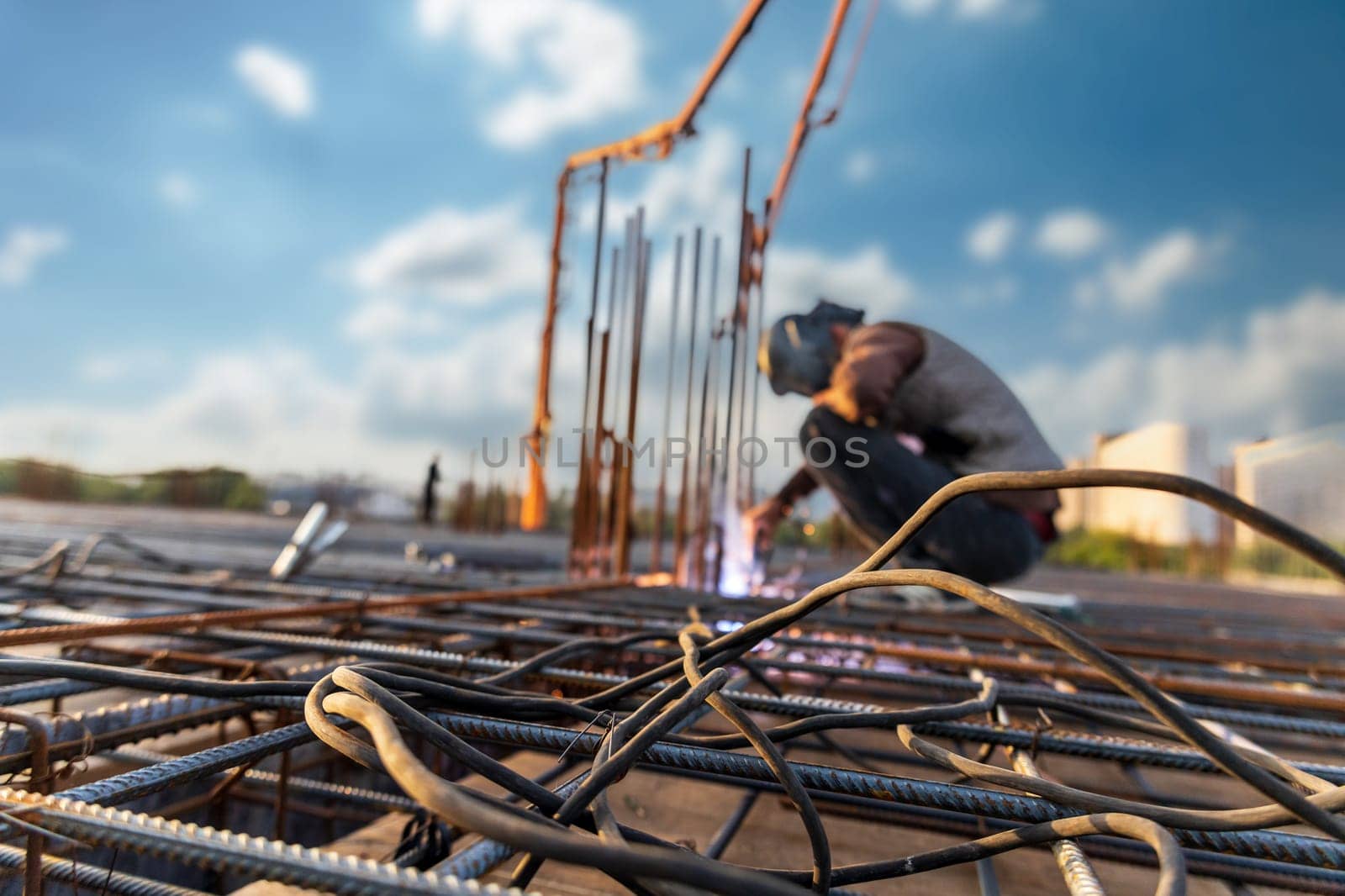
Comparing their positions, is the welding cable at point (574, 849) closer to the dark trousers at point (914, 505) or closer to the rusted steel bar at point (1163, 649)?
the rusted steel bar at point (1163, 649)

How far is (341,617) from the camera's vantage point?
2012 mm

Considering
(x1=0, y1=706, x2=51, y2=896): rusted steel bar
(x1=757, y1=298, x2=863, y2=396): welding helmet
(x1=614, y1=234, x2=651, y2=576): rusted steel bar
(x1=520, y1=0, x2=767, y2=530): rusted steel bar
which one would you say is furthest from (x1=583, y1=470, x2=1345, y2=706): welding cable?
A: (x1=520, y1=0, x2=767, y2=530): rusted steel bar

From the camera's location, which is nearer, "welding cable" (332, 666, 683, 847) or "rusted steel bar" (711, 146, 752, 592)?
"welding cable" (332, 666, 683, 847)

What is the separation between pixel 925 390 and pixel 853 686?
1.35 meters

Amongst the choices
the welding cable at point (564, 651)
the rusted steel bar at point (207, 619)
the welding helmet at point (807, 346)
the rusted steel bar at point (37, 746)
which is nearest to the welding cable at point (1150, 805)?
the welding cable at point (564, 651)

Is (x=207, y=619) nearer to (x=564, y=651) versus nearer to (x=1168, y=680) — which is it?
(x=564, y=651)

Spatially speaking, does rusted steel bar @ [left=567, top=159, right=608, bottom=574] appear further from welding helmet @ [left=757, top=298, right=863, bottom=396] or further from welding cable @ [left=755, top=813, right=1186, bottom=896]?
welding cable @ [left=755, top=813, right=1186, bottom=896]

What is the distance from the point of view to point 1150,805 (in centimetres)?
71

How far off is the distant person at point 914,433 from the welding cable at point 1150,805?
6.78ft

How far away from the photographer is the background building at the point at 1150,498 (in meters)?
1.07

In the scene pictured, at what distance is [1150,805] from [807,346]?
284 cm

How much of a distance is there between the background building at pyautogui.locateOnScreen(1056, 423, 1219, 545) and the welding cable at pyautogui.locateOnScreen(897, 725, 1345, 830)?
262mm

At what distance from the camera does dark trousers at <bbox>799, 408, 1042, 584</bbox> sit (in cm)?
302

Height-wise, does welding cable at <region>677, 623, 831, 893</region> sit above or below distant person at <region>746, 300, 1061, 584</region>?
below
